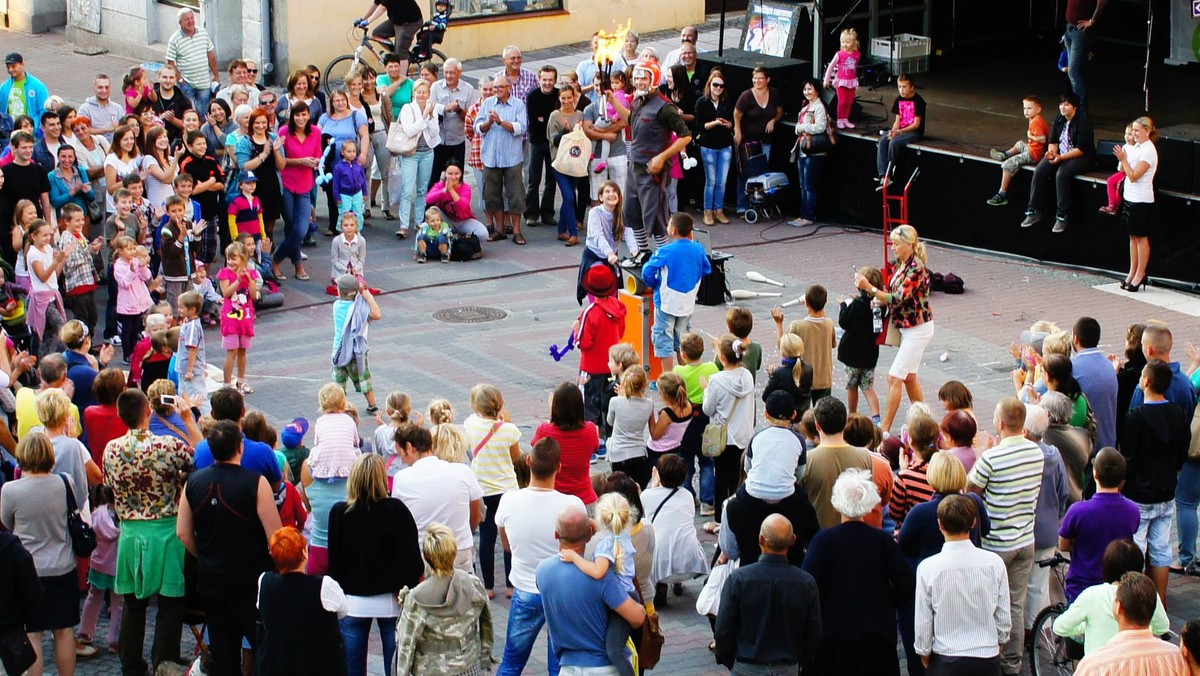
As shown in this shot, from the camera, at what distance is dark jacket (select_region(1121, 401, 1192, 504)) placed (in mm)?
10227

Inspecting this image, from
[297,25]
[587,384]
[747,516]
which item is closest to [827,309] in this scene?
[587,384]

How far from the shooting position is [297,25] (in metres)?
25.3

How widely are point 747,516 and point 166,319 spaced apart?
252 inches

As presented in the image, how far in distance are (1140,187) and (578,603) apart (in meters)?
11.1

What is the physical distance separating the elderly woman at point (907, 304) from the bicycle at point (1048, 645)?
13.1 ft

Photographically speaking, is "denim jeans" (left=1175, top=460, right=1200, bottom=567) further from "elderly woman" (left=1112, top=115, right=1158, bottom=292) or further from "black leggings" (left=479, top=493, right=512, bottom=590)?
Result: "elderly woman" (left=1112, top=115, right=1158, bottom=292)

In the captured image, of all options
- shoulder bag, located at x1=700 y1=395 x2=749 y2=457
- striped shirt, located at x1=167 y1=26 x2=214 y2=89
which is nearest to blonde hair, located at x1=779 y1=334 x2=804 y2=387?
shoulder bag, located at x1=700 y1=395 x2=749 y2=457

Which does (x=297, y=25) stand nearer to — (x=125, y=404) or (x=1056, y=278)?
(x=1056, y=278)

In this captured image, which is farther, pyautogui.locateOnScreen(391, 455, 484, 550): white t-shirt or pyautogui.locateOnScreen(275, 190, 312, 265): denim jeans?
pyautogui.locateOnScreen(275, 190, 312, 265): denim jeans

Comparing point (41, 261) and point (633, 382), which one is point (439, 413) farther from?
point (41, 261)

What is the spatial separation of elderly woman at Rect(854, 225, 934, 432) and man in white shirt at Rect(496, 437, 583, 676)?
494 centimetres

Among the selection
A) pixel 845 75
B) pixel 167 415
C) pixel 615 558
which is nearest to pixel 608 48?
pixel 845 75

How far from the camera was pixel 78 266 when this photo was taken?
49.1 ft

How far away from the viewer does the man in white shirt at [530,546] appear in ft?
28.8
